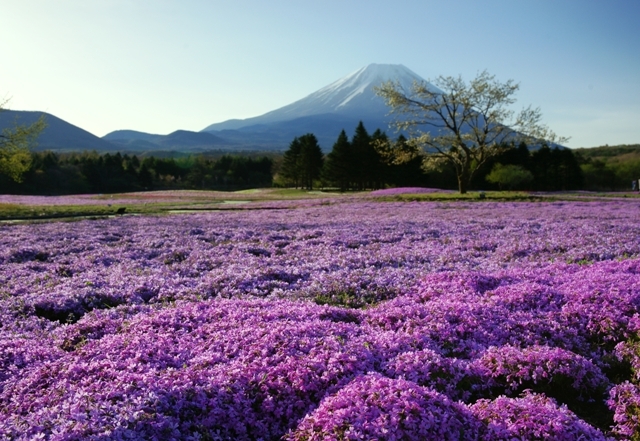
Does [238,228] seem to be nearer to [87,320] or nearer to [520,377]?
[87,320]

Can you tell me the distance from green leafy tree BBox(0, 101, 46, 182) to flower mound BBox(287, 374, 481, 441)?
47563 millimetres

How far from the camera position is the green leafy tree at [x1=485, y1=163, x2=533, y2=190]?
299ft

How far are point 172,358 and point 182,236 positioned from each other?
13478mm

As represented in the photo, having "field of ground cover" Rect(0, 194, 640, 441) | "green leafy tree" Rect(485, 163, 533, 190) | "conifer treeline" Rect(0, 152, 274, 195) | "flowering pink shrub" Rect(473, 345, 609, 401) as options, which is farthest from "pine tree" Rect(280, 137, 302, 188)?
"flowering pink shrub" Rect(473, 345, 609, 401)

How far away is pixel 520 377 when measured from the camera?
6047 mm

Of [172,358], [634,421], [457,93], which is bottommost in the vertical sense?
[634,421]

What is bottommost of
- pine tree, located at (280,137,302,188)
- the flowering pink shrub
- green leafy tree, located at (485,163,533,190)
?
the flowering pink shrub

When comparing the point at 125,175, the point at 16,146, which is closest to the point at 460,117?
the point at 16,146

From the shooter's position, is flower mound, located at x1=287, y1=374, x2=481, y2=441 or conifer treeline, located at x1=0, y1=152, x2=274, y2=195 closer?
flower mound, located at x1=287, y1=374, x2=481, y2=441

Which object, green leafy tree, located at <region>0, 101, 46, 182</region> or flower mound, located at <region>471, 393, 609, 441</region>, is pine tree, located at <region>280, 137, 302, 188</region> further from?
flower mound, located at <region>471, 393, 609, 441</region>

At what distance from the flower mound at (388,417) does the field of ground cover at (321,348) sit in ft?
0.06

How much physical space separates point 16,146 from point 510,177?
8224cm

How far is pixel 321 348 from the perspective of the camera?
20.8 feet

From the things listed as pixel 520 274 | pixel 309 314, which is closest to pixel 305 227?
pixel 520 274
